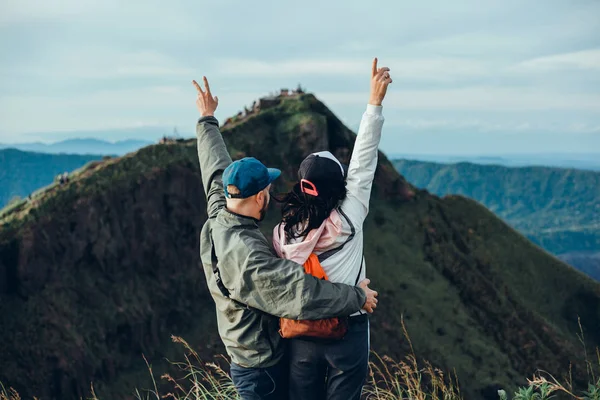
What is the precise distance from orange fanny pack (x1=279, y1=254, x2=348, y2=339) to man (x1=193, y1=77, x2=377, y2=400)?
135 mm

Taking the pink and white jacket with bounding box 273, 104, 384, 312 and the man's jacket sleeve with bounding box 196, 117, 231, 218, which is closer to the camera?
the pink and white jacket with bounding box 273, 104, 384, 312

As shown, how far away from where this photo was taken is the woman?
555cm

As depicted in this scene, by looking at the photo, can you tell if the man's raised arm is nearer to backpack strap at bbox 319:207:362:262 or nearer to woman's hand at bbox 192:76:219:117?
woman's hand at bbox 192:76:219:117

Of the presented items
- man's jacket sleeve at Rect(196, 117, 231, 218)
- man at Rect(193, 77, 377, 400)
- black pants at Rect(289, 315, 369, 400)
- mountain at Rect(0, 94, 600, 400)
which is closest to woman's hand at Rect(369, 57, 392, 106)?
man at Rect(193, 77, 377, 400)

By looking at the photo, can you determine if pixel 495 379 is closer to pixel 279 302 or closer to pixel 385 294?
pixel 385 294

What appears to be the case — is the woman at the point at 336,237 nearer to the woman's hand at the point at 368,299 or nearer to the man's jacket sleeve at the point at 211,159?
the woman's hand at the point at 368,299

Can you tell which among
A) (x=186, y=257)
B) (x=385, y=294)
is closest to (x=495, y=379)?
(x=385, y=294)

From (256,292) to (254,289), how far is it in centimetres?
3

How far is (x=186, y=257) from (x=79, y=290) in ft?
29.4

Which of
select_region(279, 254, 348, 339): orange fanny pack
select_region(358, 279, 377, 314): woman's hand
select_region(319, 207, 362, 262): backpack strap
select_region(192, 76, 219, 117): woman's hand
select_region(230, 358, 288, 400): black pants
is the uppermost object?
select_region(192, 76, 219, 117): woman's hand

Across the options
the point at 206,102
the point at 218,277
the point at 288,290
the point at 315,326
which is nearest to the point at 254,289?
the point at 288,290

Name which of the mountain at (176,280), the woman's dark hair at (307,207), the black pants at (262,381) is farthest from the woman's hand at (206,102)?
the mountain at (176,280)

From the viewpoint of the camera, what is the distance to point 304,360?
18.5 ft

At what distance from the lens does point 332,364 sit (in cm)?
557
